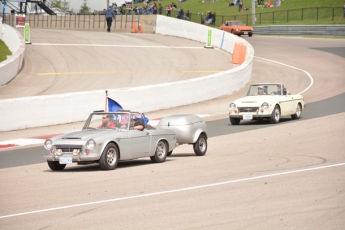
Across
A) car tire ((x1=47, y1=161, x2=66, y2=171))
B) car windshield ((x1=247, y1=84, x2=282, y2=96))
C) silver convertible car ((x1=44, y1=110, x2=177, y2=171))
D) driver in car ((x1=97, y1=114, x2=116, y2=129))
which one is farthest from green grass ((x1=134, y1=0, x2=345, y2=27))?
car tire ((x1=47, y1=161, x2=66, y2=171))

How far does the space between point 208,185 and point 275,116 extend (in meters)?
10.3

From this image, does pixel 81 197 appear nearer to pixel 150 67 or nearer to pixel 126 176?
pixel 126 176

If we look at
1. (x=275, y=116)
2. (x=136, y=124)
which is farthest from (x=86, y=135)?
(x=275, y=116)

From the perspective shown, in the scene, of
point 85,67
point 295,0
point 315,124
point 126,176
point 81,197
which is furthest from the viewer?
point 295,0

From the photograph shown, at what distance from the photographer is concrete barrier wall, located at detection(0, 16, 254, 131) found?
1964 cm

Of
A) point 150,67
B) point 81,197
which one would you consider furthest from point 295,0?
point 81,197

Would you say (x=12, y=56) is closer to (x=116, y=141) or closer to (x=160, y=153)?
(x=160, y=153)

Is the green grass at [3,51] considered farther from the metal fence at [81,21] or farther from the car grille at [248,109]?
the metal fence at [81,21]

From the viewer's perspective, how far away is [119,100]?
2277cm

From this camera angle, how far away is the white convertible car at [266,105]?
64.3ft

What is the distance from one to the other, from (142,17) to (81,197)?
1813 inches

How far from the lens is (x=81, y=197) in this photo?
9.18 meters

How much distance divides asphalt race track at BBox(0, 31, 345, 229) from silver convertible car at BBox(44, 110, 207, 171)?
0.84 feet

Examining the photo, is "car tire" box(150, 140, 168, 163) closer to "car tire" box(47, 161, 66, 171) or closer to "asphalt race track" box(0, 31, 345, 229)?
"asphalt race track" box(0, 31, 345, 229)
